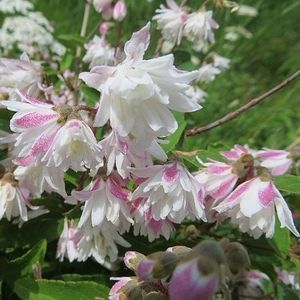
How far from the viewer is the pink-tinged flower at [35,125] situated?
0.89m

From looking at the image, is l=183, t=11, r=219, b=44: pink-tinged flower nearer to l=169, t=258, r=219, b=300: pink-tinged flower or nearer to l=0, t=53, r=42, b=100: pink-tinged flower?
l=0, t=53, r=42, b=100: pink-tinged flower

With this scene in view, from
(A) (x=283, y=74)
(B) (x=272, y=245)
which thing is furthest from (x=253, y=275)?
(A) (x=283, y=74)

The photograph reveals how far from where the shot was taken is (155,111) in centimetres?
85

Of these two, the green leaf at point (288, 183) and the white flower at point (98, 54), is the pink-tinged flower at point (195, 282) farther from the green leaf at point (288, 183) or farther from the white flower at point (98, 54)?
the white flower at point (98, 54)

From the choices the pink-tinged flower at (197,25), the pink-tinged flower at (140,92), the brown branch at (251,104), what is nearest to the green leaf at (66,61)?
the pink-tinged flower at (197,25)

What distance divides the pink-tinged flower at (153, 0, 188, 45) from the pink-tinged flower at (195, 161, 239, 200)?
486 millimetres

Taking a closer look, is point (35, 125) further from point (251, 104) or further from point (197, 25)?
point (197, 25)

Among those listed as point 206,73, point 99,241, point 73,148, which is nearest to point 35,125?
point 73,148

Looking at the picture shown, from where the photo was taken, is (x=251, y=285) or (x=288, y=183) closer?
(x=288, y=183)

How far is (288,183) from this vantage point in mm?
1109

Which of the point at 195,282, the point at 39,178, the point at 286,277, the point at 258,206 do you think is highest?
the point at 195,282

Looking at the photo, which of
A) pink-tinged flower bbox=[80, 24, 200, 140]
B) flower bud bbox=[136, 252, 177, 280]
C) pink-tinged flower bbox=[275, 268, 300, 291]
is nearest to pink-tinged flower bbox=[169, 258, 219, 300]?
flower bud bbox=[136, 252, 177, 280]

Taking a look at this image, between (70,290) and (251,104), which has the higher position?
(251,104)

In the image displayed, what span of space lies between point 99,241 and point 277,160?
1.30 ft
